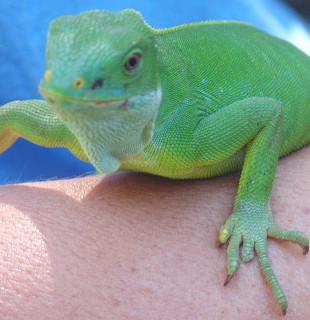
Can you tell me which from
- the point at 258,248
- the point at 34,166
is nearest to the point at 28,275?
the point at 258,248

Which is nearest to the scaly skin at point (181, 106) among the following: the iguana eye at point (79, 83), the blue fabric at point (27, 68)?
the iguana eye at point (79, 83)

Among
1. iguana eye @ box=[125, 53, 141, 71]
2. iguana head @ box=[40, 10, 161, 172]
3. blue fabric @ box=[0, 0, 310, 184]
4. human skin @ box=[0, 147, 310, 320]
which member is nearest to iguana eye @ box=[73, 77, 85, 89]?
iguana head @ box=[40, 10, 161, 172]

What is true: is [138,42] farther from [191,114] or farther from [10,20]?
[10,20]

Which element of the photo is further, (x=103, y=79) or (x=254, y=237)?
(x=254, y=237)

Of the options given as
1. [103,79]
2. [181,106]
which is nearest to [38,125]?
[181,106]

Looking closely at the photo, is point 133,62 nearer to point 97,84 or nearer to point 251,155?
point 97,84

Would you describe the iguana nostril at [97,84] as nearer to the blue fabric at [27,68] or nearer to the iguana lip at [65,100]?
the iguana lip at [65,100]
